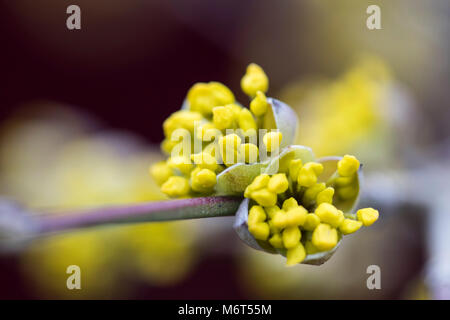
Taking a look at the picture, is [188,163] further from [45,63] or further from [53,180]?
[45,63]

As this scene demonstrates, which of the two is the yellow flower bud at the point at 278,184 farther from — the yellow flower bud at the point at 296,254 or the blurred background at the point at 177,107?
the blurred background at the point at 177,107

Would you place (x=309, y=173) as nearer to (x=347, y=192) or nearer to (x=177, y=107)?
(x=347, y=192)

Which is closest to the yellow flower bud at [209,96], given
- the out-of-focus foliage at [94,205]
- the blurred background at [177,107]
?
the blurred background at [177,107]

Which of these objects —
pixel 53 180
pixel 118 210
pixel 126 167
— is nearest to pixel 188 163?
pixel 118 210

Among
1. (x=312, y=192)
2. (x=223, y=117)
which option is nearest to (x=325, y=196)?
(x=312, y=192)

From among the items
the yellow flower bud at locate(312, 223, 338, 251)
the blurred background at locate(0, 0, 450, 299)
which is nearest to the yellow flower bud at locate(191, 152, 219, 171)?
the yellow flower bud at locate(312, 223, 338, 251)
